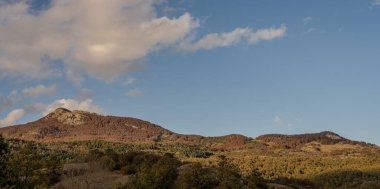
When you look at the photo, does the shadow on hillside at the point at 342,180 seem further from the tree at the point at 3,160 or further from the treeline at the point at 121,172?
the tree at the point at 3,160

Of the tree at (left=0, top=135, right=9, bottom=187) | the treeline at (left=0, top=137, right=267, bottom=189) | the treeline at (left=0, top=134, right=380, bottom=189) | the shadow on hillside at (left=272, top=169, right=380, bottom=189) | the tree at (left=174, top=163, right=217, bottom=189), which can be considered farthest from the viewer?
the shadow on hillside at (left=272, top=169, right=380, bottom=189)

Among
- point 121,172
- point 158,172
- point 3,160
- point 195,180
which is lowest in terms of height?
point 195,180

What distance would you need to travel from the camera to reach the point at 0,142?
1479 inches

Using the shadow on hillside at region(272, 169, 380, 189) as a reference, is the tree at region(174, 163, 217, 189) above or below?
below

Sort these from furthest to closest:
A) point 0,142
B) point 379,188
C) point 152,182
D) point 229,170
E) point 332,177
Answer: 1. point 332,177
2. point 379,188
3. point 152,182
4. point 229,170
5. point 0,142

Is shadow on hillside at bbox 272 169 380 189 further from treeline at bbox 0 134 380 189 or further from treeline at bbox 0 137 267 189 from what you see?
treeline at bbox 0 137 267 189

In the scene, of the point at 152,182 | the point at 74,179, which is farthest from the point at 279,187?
the point at 74,179

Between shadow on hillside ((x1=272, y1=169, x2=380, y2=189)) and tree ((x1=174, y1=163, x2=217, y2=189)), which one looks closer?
tree ((x1=174, y1=163, x2=217, y2=189))

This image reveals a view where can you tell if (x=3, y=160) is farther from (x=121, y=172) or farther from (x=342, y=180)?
(x=342, y=180)

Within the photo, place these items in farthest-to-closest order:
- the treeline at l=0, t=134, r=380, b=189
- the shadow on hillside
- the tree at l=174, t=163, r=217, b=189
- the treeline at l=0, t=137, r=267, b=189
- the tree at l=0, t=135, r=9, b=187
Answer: the shadow on hillside → the tree at l=174, t=163, r=217, b=189 → the treeline at l=0, t=134, r=380, b=189 → the treeline at l=0, t=137, r=267, b=189 → the tree at l=0, t=135, r=9, b=187

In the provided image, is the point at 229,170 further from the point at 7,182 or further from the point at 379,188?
the point at 379,188

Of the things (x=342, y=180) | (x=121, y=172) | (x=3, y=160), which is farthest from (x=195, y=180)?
(x=342, y=180)

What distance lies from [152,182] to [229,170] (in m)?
12.5

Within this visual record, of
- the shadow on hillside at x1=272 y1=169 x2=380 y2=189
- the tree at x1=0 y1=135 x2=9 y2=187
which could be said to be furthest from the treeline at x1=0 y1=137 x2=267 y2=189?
the shadow on hillside at x1=272 y1=169 x2=380 y2=189
